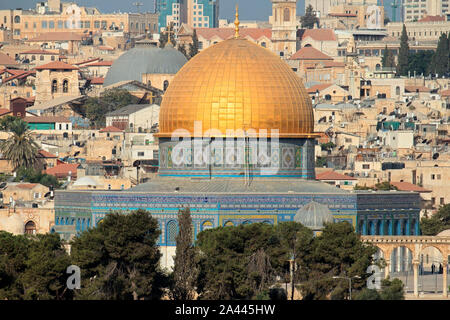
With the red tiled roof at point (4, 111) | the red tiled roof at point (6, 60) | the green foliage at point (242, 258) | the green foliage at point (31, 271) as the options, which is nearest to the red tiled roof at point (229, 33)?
the red tiled roof at point (6, 60)

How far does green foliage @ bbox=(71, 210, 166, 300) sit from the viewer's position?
208 ft

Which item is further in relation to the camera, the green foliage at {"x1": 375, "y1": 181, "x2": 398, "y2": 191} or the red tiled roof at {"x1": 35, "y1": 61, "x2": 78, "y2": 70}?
the red tiled roof at {"x1": 35, "y1": 61, "x2": 78, "y2": 70}

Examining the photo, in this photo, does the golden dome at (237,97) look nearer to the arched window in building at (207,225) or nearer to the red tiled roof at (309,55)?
the arched window in building at (207,225)

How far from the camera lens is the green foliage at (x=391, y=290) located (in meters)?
58.9

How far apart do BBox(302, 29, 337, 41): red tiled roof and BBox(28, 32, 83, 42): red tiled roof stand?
18377mm

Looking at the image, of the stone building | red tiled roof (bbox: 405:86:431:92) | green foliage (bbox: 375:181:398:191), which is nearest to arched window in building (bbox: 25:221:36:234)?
green foliage (bbox: 375:181:398:191)

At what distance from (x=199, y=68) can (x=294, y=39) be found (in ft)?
304

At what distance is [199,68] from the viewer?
260 feet

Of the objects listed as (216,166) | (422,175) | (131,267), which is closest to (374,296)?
(131,267)

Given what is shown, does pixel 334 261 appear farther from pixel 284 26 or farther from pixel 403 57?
pixel 284 26

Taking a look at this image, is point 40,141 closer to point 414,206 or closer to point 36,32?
point 414,206

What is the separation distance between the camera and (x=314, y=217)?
2867 inches

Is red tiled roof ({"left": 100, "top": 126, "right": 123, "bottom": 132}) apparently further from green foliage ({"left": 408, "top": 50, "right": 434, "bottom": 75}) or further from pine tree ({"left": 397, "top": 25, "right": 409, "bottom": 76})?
green foliage ({"left": 408, "top": 50, "right": 434, "bottom": 75})
